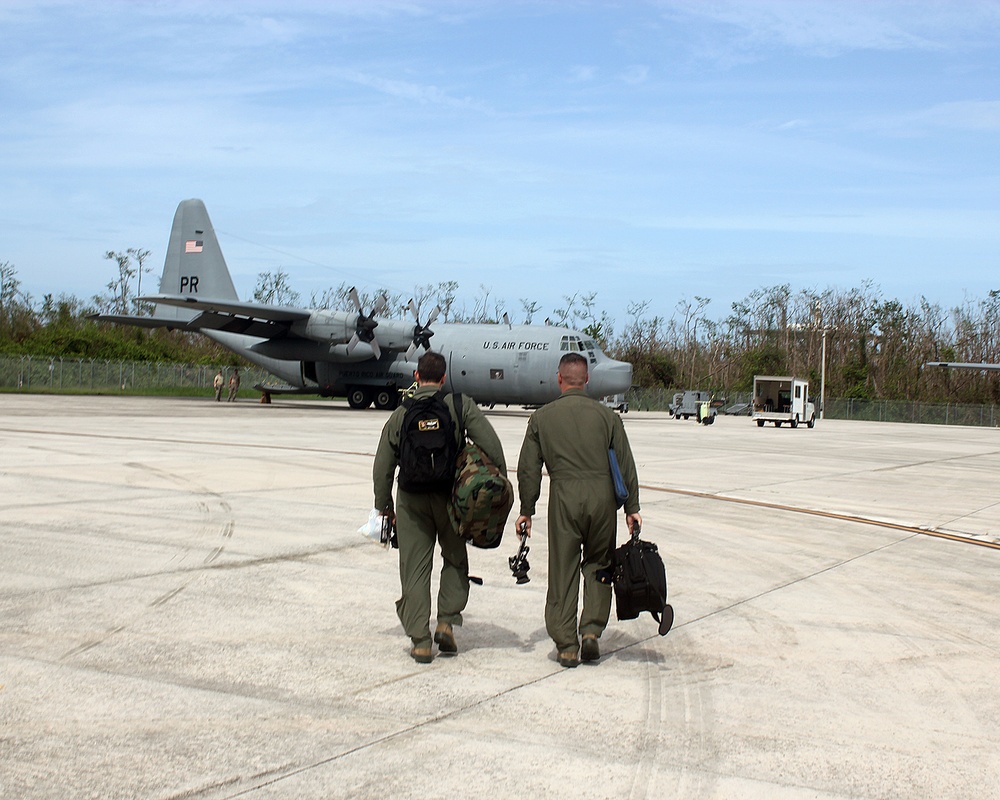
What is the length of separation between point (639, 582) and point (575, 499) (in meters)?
0.58

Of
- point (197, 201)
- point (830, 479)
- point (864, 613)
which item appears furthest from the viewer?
point (197, 201)

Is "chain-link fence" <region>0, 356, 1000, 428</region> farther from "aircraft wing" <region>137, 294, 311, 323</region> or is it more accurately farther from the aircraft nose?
the aircraft nose

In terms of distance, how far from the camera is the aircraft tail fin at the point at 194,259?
42.9 metres

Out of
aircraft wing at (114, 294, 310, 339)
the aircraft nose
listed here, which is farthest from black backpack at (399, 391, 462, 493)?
aircraft wing at (114, 294, 310, 339)

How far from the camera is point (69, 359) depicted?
6131 cm

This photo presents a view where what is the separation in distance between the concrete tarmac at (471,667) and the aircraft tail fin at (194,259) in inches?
1275

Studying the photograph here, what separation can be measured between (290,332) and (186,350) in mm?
37568

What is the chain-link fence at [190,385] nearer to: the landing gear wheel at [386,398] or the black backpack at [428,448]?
the landing gear wheel at [386,398]

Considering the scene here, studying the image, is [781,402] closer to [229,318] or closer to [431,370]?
[229,318]

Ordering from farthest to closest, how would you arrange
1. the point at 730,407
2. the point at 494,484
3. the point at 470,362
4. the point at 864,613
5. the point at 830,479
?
1. the point at 730,407
2. the point at 470,362
3. the point at 830,479
4. the point at 864,613
5. the point at 494,484

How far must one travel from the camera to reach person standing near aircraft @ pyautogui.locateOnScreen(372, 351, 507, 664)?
5695mm

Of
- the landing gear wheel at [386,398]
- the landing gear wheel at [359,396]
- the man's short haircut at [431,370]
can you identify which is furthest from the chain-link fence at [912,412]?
the man's short haircut at [431,370]

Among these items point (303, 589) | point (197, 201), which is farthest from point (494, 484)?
point (197, 201)

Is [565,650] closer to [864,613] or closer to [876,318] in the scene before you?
[864,613]
